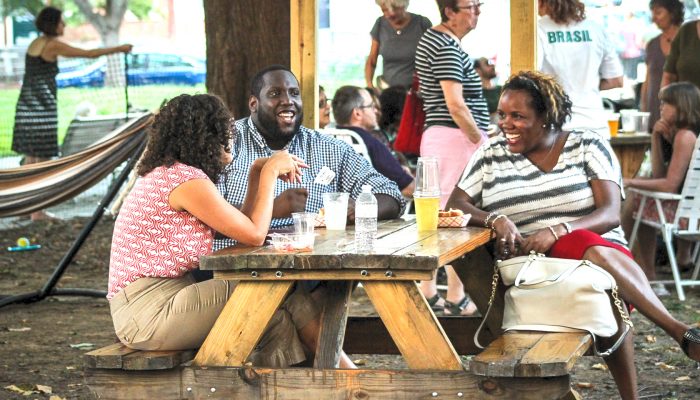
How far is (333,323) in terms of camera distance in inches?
167

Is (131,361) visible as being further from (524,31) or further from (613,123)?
(613,123)

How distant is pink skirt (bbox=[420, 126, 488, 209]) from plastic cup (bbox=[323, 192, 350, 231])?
2.06 metres

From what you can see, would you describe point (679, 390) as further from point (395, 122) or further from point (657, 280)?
point (395, 122)

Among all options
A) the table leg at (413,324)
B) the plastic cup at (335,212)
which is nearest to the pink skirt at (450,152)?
the plastic cup at (335,212)

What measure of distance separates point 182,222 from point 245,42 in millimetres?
3456

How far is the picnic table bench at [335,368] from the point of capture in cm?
371

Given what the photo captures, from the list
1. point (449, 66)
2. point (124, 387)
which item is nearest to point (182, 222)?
point (124, 387)

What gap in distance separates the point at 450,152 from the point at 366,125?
1.17 metres

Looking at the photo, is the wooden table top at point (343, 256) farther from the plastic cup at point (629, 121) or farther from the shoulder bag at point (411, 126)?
the plastic cup at point (629, 121)

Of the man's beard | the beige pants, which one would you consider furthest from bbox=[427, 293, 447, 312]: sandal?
the beige pants

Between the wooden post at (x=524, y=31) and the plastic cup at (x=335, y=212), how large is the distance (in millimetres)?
1822

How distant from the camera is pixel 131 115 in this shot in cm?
1053

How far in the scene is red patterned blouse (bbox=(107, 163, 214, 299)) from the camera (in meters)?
4.16

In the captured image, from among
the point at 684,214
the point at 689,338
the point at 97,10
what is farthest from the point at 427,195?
the point at 97,10
